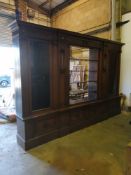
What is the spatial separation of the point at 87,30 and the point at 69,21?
126 centimetres

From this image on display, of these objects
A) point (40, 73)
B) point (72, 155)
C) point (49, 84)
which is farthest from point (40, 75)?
point (72, 155)

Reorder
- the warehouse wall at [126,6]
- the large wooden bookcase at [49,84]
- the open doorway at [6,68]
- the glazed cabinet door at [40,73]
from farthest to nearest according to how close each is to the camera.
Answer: the warehouse wall at [126,6]
the open doorway at [6,68]
the glazed cabinet door at [40,73]
the large wooden bookcase at [49,84]

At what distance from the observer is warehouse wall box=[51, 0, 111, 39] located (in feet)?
17.5

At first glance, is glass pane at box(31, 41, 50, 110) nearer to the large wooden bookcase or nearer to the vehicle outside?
the large wooden bookcase

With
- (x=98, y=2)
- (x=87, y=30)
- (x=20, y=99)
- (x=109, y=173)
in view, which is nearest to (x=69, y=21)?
(x=87, y=30)

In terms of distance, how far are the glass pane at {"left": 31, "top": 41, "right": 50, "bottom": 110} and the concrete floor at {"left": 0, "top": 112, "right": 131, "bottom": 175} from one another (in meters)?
0.80

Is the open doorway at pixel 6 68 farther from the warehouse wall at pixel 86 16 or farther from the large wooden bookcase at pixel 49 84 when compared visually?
the warehouse wall at pixel 86 16

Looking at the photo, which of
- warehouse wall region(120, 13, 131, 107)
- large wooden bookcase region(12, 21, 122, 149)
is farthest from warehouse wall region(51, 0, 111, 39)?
large wooden bookcase region(12, 21, 122, 149)

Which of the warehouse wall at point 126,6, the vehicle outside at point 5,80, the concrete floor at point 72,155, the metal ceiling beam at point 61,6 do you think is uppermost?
the metal ceiling beam at point 61,6

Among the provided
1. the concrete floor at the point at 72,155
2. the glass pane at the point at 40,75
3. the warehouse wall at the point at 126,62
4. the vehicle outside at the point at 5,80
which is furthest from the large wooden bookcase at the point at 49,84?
the vehicle outside at the point at 5,80

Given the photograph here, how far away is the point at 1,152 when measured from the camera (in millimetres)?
2604

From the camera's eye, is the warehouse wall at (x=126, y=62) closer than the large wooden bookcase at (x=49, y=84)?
No

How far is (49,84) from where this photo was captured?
2965mm

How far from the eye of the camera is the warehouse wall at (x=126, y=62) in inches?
189
